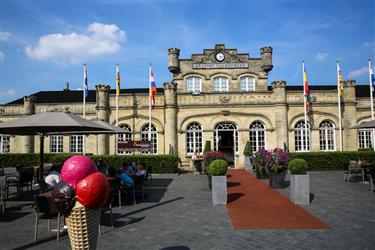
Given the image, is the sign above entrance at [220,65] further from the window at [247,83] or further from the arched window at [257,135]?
the arched window at [257,135]

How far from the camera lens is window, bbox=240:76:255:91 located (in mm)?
25078

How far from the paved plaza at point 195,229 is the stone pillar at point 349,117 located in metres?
12.8

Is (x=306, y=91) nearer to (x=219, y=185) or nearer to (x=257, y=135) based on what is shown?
(x=257, y=135)

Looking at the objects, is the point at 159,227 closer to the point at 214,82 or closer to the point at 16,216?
the point at 16,216

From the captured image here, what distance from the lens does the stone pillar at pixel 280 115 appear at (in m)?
22.0

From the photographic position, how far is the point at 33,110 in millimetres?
24781

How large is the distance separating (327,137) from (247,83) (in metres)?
7.46

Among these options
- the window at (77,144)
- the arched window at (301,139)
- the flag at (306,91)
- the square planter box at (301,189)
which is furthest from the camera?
the window at (77,144)

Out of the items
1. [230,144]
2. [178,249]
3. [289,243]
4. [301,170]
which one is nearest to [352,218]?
[301,170]

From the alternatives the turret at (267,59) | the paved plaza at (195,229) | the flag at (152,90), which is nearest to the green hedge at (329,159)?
the turret at (267,59)

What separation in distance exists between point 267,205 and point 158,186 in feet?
19.4

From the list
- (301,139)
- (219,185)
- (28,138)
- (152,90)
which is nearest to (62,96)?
(28,138)

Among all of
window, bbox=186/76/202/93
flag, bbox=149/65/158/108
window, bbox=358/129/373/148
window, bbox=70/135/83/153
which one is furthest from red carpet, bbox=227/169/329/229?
window, bbox=70/135/83/153

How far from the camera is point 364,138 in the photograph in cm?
2381
